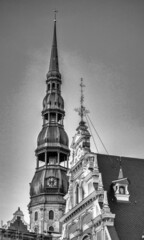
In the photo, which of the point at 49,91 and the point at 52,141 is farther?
the point at 49,91

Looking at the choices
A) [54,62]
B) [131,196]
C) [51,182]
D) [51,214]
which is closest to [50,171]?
[51,182]

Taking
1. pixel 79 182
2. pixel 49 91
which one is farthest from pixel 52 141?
pixel 79 182

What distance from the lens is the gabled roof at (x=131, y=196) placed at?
42.8 meters

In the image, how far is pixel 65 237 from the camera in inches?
1982

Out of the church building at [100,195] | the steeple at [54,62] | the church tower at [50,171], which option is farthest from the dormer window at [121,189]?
the steeple at [54,62]

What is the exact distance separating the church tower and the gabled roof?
116 ft

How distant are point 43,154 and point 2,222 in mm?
18591

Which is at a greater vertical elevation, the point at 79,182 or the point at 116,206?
the point at 79,182

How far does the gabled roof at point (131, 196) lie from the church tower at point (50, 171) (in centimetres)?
3539

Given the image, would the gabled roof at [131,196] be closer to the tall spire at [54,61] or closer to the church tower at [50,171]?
the church tower at [50,171]

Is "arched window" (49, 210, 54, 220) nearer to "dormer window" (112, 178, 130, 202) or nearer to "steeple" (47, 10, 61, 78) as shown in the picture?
"steeple" (47, 10, 61, 78)

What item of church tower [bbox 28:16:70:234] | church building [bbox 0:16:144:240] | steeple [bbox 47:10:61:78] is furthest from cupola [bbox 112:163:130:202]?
steeple [bbox 47:10:61:78]

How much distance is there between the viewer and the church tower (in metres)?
83.1

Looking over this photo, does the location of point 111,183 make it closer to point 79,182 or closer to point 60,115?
point 79,182
